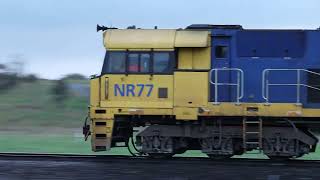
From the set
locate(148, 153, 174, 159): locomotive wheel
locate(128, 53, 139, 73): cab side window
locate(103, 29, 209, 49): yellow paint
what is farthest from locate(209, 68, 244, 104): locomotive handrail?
locate(128, 53, 139, 73): cab side window

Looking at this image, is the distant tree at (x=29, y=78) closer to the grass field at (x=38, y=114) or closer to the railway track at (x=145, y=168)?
the grass field at (x=38, y=114)

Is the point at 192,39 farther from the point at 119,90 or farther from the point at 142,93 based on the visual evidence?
the point at 119,90

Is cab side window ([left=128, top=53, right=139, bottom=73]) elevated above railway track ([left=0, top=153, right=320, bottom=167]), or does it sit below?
above

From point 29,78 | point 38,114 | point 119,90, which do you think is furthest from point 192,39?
point 29,78

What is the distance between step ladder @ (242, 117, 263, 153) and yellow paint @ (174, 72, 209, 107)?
1157mm

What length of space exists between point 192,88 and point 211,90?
1.61 feet

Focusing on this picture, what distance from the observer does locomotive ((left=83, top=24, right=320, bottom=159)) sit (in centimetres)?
1541

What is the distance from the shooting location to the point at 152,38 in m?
15.8

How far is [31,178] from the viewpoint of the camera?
11.8m

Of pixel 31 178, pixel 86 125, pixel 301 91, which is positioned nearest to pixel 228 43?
pixel 301 91

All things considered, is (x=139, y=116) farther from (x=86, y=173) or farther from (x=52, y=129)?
(x=52, y=129)

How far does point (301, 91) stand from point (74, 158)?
5.88 meters

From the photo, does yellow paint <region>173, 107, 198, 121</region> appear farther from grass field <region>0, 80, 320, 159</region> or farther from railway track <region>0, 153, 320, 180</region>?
grass field <region>0, 80, 320, 159</region>

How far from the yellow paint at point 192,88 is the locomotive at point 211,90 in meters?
0.03
